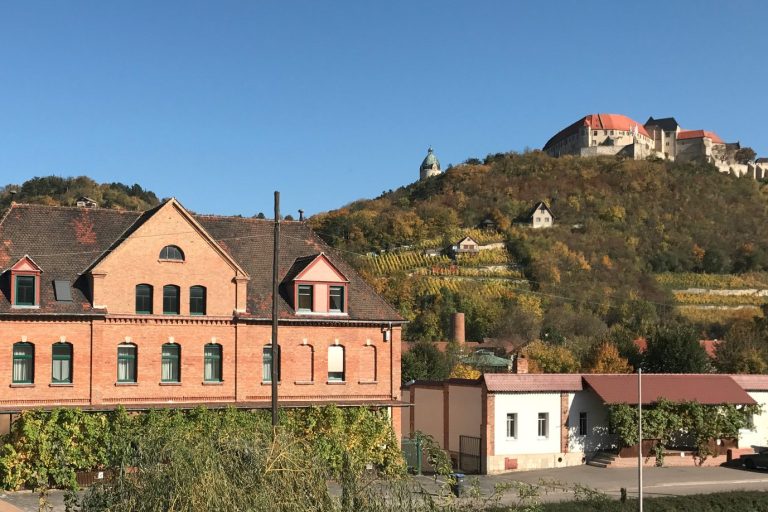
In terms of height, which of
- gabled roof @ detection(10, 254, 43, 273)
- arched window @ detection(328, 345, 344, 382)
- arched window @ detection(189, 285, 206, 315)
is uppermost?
gabled roof @ detection(10, 254, 43, 273)

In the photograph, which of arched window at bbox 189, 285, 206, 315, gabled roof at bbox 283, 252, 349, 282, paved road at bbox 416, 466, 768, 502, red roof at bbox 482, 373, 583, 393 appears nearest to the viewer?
paved road at bbox 416, 466, 768, 502

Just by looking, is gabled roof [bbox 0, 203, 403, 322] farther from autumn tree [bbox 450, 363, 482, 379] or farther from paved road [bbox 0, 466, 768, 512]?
autumn tree [bbox 450, 363, 482, 379]

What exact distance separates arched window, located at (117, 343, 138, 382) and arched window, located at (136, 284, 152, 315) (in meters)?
1.45

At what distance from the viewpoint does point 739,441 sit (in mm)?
49969

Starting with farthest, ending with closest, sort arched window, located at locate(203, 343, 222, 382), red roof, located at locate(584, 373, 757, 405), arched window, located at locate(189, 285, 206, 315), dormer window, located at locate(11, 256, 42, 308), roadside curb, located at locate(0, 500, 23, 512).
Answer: red roof, located at locate(584, 373, 757, 405) < arched window, located at locate(203, 343, 222, 382) < arched window, located at locate(189, 285, 206, 315) < dormer window, located at locate(11, 256, 42, 308) < roadside curb, located at locate(0, 500, 23, 512)

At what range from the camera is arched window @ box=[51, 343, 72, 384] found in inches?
1512

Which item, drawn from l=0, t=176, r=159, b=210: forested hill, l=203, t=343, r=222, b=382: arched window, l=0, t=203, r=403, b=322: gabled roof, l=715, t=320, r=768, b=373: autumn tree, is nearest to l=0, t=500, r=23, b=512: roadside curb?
l=0, t=203, r=403, b=322: gabled roof

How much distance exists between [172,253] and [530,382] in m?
17.3

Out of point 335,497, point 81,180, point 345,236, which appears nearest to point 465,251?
point 345,236

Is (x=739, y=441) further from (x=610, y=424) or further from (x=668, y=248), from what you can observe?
(x=668, y=248)

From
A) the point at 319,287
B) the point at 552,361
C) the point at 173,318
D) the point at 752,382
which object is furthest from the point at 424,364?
the point at 173,318

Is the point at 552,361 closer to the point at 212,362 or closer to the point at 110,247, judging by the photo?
the point at 212,362

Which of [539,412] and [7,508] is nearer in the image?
[7,508]

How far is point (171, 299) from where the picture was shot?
4097 centimetres
